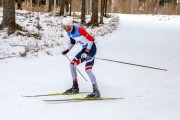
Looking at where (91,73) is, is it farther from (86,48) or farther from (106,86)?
(106,86)

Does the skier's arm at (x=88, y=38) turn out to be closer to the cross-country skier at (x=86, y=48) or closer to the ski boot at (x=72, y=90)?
the cross-country skier at (x=86, y=48)

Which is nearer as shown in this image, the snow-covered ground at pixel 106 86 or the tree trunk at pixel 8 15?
the snow-covered ground at pixel 106 86

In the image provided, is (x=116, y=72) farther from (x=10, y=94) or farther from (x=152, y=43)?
(x=152, y=43)

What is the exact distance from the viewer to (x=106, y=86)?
8.59 metres

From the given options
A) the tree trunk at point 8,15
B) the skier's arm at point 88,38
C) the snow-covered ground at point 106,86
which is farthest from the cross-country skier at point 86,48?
the tree trunk at point 8,15

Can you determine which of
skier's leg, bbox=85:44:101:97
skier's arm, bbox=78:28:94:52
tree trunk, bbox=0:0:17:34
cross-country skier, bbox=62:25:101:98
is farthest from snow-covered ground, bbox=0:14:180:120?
tree trunk, bbox=0:0:17:34

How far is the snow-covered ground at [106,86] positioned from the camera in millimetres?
6262

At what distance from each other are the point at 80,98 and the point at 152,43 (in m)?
9.90

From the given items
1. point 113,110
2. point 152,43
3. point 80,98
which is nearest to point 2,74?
point 80,98

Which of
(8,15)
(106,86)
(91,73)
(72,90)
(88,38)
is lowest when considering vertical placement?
(106,86)

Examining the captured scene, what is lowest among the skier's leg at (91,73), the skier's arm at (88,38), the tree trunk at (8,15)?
the skier's leg at (91,73)

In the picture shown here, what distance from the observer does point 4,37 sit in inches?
515

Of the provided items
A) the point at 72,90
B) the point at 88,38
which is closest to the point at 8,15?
the point at 72,90

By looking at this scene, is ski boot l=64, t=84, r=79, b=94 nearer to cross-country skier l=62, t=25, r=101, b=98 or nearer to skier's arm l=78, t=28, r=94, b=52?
cross-country skier l=62, t=25, r=101, b=98
